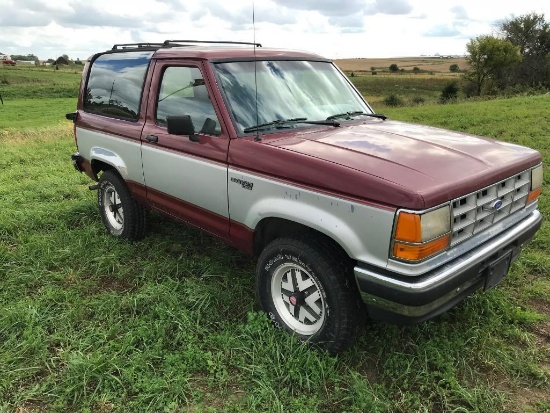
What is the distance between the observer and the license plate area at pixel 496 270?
110 inches

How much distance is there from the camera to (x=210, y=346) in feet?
10.2

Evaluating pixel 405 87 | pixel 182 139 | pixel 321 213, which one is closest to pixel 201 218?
pixel 182 139

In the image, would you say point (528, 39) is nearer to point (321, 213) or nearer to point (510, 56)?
point (510, 56)

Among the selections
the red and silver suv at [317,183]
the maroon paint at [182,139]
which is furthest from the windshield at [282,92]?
the maroon paint at [182,139]

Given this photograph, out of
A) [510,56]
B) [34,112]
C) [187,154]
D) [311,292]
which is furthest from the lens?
[510,56]

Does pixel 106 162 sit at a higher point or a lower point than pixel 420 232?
higher

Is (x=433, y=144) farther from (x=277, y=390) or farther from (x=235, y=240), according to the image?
(x=277, y=390)

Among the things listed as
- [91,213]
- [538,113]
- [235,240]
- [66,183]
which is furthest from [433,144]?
[538,113]

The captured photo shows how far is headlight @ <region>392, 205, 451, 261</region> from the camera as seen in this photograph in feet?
7.63

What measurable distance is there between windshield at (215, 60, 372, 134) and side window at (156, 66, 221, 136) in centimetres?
18

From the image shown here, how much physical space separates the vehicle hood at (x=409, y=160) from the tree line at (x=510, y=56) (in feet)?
147

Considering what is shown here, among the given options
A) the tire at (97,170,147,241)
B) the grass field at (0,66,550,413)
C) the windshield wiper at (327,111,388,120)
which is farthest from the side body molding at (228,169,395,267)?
the tire at (97,170,147,241)

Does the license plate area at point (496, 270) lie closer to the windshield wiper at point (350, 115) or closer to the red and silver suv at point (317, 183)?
the red and silver suv at point (317, 183)

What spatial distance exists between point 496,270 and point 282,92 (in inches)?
79.1
